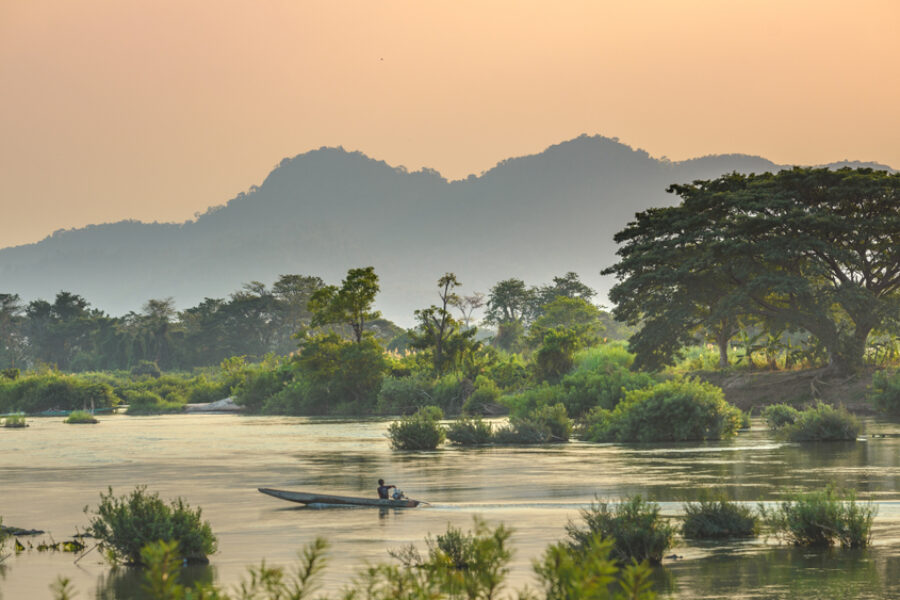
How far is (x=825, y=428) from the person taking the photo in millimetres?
41844

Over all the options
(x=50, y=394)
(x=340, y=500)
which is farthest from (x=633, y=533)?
(x=50, y=394)

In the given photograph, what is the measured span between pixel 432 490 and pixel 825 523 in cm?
1205

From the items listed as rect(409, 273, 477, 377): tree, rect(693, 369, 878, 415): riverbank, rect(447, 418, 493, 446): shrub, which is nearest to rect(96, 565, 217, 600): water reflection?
rect(447, 418, 493, 446): shrub

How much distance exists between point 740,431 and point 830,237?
13899 millimetres

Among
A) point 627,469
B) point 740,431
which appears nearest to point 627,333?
point 740,431

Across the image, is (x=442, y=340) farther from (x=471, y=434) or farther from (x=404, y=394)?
(x=471, y=434)

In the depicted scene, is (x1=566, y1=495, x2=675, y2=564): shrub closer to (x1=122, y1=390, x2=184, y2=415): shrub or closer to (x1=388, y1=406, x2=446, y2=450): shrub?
(x1=388, y1=406, x2=446, y2=450): shrub

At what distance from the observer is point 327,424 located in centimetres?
6825

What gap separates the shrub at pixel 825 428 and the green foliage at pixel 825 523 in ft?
78.7

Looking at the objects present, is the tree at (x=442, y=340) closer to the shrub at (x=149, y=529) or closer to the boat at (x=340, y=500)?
the boat at (x=340, y=500)

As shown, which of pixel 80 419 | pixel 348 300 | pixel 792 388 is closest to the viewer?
pixel 792 388

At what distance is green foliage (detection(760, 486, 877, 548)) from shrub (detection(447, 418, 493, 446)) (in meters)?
28.1

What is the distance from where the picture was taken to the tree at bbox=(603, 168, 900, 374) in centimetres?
5634

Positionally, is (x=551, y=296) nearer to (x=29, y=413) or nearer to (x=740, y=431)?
(x=29, y=413)
